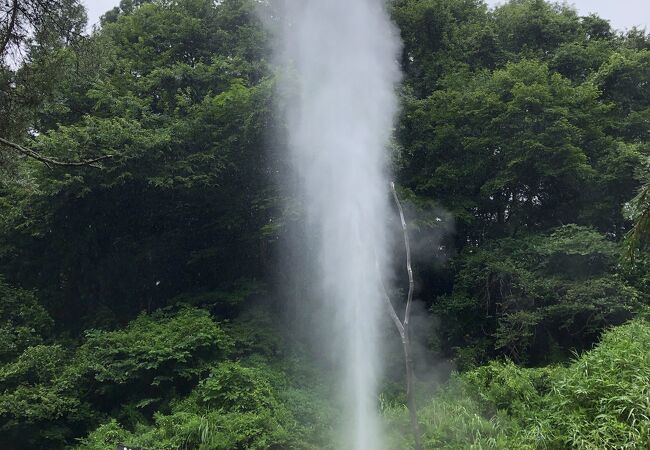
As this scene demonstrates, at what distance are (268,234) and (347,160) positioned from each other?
2.86 meters

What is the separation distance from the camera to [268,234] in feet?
40.0

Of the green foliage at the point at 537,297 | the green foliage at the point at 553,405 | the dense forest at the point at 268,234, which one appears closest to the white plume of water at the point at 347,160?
the dense forest at the point at 268,234

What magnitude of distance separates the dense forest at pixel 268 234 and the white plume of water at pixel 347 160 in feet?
2.08

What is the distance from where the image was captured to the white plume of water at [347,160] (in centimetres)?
978

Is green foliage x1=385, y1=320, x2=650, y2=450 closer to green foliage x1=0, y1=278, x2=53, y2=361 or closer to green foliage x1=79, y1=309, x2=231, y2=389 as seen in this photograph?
green foliage x1=79, y1=309, x2=231, y2=389

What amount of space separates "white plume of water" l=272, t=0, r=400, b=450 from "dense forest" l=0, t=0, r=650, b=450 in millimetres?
634

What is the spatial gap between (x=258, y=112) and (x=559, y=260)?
669cm

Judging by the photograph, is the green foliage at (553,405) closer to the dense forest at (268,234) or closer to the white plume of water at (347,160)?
the dense forest at (268,234)

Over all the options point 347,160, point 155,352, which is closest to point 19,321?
point 155,352

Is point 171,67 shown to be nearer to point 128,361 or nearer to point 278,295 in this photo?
point 278,295

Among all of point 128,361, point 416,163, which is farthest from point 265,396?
point 416,163

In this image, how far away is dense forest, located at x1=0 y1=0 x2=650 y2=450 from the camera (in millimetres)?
8258

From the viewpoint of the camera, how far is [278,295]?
13055 mm

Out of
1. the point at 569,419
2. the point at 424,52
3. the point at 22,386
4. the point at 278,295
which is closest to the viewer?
the point at 569,419
